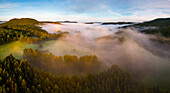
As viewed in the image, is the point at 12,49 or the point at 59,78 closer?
the point at 59,78

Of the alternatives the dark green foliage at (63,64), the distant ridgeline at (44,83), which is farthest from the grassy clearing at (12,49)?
the distant ridgeline at (44,83)

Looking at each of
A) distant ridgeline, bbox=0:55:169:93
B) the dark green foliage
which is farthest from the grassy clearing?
distant ridgeline, bbox=0:55:169:93

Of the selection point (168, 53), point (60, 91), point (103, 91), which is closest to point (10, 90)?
point (60, 91)

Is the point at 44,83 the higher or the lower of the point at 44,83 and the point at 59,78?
the higher

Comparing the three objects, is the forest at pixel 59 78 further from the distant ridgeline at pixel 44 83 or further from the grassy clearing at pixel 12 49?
the grassy clearing at pixel 12 49

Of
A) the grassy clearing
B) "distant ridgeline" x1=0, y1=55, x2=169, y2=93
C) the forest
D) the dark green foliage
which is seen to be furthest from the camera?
the grassy clearing

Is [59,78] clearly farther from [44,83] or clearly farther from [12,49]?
[12,49]

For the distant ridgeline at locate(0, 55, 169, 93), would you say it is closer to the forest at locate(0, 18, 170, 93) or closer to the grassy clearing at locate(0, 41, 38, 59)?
the forest at locate(0, 18, 170, 93)

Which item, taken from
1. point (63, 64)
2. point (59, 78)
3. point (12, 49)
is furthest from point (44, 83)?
point (12, 49)

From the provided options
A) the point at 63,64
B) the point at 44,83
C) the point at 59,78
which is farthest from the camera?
the point at 63,64
